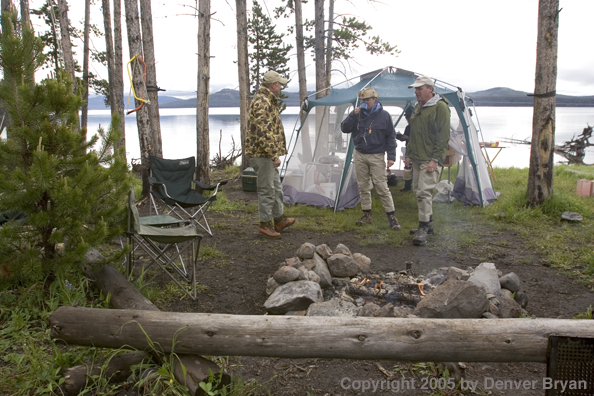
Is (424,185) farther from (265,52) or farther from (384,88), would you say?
(265,52)

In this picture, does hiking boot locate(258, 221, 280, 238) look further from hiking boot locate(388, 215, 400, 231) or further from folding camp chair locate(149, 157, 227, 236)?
hiking boot locate(388, 215, 400, 231)

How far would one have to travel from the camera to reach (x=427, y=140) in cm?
530

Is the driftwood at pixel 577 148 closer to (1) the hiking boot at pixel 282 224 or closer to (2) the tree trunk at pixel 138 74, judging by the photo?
(1) the hiking boot at pixel 282 224

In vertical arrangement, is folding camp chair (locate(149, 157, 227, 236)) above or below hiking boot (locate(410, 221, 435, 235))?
above

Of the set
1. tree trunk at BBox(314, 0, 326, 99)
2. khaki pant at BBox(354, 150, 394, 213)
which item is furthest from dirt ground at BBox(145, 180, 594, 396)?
tree trunk at BBox(314, 0, 326, 99)

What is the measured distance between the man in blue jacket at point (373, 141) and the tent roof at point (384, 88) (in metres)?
0.81

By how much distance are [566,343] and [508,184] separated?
24.7 feet

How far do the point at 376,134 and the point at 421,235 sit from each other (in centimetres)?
148

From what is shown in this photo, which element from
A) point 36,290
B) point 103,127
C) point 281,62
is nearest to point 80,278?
point 36,290

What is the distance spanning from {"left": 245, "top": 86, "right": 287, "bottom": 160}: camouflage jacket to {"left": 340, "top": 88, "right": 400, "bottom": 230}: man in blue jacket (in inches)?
51.8

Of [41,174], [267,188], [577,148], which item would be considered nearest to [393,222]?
[267,188]

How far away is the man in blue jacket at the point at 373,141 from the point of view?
19.3 feet

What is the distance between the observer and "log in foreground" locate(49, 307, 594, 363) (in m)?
2.24

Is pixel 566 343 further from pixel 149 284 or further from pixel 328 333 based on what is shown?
pixel 149 284
